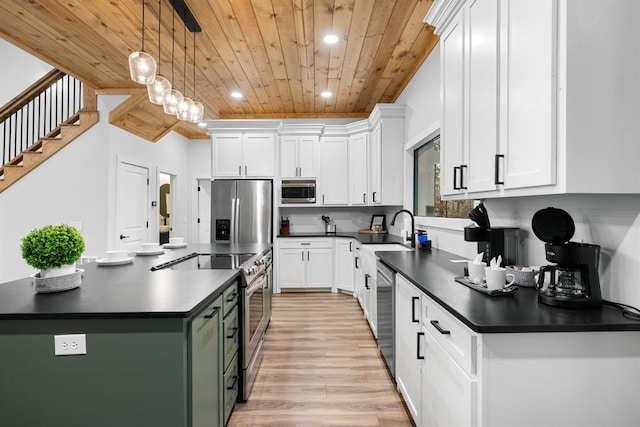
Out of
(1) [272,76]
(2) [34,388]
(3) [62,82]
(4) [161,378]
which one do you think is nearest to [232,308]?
(4) [161,378]

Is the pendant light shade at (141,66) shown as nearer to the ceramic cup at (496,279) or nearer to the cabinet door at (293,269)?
the ceramic cup at (496,279)

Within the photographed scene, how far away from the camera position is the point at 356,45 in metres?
3.47

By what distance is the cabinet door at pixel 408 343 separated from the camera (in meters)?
1.91

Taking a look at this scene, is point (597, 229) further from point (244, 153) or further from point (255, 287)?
point (244, 153)

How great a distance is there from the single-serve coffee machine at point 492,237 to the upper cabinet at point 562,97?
0.25 m

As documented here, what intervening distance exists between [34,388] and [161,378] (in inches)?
20.0

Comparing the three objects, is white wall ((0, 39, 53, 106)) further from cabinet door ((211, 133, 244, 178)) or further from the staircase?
cabinet door ((211, 133, 244, 178))

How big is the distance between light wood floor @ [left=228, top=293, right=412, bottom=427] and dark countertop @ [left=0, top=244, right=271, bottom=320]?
3.16 feet

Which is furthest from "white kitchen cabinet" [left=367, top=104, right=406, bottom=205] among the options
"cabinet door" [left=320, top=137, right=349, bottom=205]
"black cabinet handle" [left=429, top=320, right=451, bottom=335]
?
"black cabinet handle" [left=429, top=320, right=451, bottom=335]

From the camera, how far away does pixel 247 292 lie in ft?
7.82

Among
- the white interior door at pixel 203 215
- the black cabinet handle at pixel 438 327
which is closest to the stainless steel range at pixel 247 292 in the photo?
the black cabinet handle at pixel 438 327

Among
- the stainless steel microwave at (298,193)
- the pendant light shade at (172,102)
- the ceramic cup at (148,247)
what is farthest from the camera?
the stainless steel microwave at (298,193)

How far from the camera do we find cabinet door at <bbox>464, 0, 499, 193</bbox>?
168 cm

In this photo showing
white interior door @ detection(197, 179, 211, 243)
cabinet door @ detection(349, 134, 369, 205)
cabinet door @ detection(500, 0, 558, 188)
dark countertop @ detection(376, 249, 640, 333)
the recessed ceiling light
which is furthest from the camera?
white interior door @ detection(197, 179, 211, 243)
